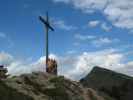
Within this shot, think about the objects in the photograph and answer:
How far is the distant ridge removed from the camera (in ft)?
89.8

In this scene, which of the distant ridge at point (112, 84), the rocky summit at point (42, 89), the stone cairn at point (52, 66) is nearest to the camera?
the rocky summit at point (42, 89)

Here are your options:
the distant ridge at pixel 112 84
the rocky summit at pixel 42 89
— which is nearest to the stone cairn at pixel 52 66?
the rocky summit at pixel 42 89

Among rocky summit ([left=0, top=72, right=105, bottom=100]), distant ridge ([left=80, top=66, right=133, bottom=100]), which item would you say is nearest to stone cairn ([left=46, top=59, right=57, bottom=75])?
rocky summit ([left=0, top=72, right=105, bottom=100])

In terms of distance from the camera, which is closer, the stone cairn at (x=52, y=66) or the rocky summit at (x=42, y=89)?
the rocky summit at (x=42, y=89)

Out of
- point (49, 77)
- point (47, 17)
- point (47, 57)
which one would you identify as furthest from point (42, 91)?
point (47, 17)

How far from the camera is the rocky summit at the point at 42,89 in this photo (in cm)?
1891

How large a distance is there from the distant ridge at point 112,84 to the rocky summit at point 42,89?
2905mm

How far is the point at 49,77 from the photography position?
23.4 meters

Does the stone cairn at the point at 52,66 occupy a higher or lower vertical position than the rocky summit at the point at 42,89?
higher

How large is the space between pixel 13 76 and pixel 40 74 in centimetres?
192

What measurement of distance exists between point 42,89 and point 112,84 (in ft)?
25.8

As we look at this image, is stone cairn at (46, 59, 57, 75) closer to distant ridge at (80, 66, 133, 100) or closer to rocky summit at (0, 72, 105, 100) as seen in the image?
rocky summit at (0, 72, 105, 100)

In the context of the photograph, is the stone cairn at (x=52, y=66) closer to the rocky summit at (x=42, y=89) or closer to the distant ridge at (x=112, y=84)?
the rocky summit at (x=42, y=89)

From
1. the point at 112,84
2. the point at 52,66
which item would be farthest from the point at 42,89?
the point at 112,84
